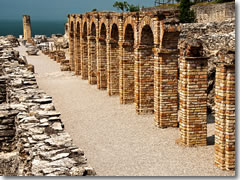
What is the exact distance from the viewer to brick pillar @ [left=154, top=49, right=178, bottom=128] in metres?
11.5

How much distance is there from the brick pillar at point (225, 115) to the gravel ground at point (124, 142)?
336 mm

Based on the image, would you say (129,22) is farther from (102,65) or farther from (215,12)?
(215,12)

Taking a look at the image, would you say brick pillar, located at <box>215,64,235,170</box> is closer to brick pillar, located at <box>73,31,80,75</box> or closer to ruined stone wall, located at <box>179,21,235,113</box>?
ruined stone wall, located at <box>179,21,235,113</box>

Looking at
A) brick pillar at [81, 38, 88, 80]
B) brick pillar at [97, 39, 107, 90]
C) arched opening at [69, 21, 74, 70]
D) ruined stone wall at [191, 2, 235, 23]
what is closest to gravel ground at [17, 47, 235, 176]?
brick pillar at [97, 39, 107, 90]

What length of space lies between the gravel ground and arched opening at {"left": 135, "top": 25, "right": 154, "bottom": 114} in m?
0.50

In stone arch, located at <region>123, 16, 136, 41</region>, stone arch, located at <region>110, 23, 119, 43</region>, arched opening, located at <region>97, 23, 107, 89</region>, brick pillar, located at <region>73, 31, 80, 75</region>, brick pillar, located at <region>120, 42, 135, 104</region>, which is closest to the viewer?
stone arch, located at <region>123, 16, 136, 41</region>

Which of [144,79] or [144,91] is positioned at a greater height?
[144,79]

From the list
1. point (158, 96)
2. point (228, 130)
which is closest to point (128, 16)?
point (158, 96)

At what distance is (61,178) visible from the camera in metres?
5.63

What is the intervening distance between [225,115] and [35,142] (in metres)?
4.19

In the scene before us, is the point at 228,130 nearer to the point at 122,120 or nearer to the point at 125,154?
the point at 125,154

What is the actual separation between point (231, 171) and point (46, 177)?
14.5ft

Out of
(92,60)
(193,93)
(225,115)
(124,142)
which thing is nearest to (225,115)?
(225,115)

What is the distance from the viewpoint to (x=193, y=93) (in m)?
9.76
